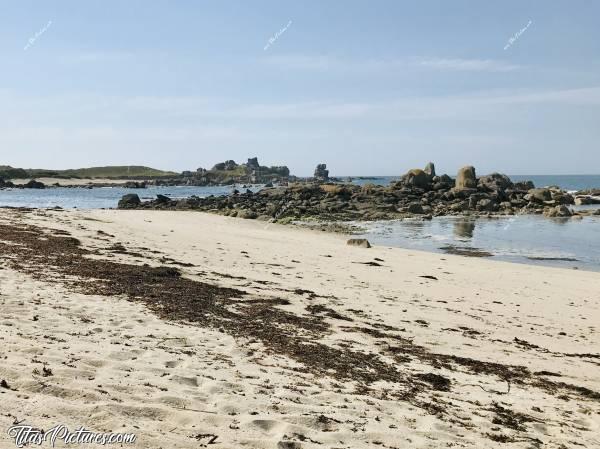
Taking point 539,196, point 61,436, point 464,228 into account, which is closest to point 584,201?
point 539,196

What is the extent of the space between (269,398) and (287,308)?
4538mm

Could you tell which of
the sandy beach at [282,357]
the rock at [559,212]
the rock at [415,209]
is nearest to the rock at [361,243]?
the sandy beach at [282,357]

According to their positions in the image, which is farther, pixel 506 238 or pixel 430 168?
pixel 430 168

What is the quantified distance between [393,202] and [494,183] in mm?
18425

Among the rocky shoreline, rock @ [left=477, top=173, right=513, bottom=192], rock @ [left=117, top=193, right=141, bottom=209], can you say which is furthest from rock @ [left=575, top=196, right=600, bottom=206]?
rock @ [left=117, top=193, right=141, bottom=209]

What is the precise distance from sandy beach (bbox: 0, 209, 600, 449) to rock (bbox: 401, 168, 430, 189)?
47728 millimetres

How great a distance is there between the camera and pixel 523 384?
671 cm

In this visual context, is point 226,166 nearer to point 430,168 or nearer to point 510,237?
point 430,168

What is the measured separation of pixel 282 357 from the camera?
659cm

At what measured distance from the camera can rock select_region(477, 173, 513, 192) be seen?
193 feet

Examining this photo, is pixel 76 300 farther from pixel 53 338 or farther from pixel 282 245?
pixel 282 245

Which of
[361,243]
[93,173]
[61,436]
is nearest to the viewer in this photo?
[61,436]

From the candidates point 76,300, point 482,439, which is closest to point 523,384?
point 482,439

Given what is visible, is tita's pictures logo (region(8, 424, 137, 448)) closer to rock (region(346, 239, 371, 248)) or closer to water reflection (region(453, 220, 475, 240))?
rock (region(346, 239, 371, 248))
